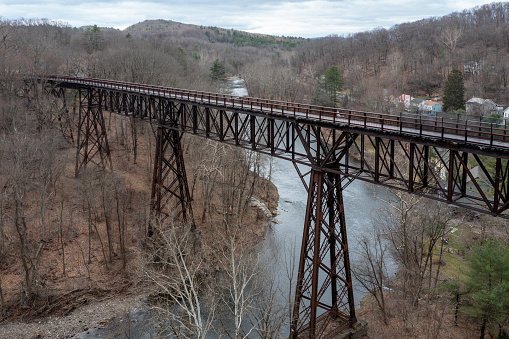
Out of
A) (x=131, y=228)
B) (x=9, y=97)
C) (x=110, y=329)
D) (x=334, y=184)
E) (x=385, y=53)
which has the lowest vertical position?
(x=110, y=329)

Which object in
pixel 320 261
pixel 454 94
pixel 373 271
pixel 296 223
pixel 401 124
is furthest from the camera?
pixel 454 94

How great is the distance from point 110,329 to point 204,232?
10934 mm

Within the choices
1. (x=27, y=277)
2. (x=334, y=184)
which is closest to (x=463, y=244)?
(x=334, y=184)

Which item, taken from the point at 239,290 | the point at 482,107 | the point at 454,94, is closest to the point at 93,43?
the point at 454,94

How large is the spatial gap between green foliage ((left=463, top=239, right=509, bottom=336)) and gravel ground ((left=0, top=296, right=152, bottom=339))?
47.0 feet

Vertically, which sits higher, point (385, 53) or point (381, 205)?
point (385, 53)

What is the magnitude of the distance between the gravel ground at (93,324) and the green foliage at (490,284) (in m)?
14.3

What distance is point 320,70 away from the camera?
10506cm

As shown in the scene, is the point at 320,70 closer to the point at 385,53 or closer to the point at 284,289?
the point at 385,53

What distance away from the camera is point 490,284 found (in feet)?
57.9

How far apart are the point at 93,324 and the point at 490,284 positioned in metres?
18.0

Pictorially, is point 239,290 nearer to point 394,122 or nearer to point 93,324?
point 93,324

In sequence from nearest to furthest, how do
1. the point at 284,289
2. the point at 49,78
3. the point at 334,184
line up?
1. the point at 334,184
2. the point at 284,289
3. the point at 49,78

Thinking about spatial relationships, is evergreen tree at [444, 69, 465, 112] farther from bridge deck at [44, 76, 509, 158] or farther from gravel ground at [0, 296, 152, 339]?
gravel ground at [0, 296, 152, 339]
